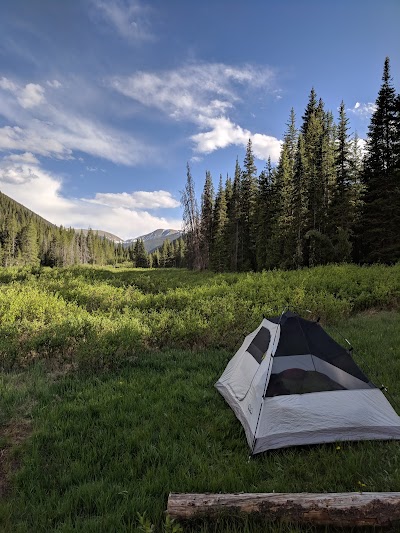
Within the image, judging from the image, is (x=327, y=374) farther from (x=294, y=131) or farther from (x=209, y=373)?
(x=294, y=131)

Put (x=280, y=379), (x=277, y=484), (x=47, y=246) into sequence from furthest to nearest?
(x=47, y=246) < (x=280, y=379) < (x=277, y=484)

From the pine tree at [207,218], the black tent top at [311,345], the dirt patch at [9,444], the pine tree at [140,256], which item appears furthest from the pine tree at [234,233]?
the pine tree at [140,256]

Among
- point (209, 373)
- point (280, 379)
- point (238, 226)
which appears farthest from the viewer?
point (238, 226)

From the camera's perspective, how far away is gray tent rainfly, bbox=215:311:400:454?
457cm

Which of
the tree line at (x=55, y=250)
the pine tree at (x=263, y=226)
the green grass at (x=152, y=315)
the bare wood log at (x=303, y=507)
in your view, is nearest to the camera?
the bare wood log at (x=303, y=507)

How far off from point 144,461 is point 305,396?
2.48 m

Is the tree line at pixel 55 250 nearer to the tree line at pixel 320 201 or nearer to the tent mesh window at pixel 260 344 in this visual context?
the tree line at pixel 320 201

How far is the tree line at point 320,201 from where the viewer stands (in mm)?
26000

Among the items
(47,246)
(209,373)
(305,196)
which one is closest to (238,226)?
(305,196)

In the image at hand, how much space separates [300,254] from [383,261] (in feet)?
25.1

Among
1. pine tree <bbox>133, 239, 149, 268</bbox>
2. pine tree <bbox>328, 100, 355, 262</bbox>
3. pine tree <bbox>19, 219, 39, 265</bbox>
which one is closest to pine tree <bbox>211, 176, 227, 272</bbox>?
pine tree <bbox>328, 100, 355, 262</bbox>

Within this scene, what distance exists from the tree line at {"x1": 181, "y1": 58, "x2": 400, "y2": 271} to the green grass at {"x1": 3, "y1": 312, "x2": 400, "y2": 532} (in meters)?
22.8

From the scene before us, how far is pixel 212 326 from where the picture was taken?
10.4 metres

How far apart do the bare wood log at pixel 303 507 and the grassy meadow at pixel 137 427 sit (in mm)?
123
